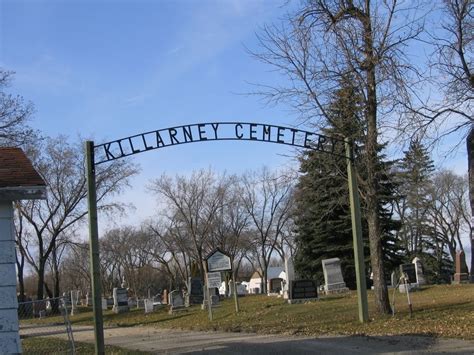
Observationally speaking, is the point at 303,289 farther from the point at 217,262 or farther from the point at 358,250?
the point at 358,250

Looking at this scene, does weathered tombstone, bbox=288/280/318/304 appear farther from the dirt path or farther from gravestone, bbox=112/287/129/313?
gravestone, bbox=112/287/129/313

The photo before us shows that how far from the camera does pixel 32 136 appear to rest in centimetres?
2631

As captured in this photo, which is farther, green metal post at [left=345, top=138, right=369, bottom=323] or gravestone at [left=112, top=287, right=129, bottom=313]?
gravestone at [left=112, top=287, right=129, bottom=313]

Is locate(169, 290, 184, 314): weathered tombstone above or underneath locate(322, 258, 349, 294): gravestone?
underneath

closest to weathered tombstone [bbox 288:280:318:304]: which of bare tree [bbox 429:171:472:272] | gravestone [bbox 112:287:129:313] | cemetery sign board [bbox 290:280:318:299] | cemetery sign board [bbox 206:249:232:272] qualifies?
cemetery sign board [bbox 290:280:318:299]

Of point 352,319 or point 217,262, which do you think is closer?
point 352,319

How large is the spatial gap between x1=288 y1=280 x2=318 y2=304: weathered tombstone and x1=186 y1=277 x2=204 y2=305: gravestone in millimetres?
11232

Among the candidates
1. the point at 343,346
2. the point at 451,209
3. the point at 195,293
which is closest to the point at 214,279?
the point at 343,346

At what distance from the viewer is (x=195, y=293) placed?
3556cm

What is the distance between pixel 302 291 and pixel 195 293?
13.4m

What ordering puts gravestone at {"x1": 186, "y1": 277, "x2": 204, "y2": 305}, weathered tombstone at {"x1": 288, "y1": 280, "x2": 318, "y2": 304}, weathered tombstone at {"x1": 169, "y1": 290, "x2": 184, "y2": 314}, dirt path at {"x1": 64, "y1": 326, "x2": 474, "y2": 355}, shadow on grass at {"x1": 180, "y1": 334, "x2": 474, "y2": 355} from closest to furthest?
Answer: shadow on grass at {"x1": 180, "y1": 334, "x2": 474, "y2": 355} < dirt path at {"x1": 64, "y1": 326, "x2": 474, "y2": 355} < weathered tombstone at {"x1": 288, "y1": 280, "x2": 318, "y2": 304} < weathered tombstone at {"x1": 169, "y1": 290, "x2": 184, "y2": 314} < gravestone at {"x1": 186, "y1": 277, "x2": 204, "y2": 305}

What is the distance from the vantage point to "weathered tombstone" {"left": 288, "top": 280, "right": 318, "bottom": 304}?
23.2 m

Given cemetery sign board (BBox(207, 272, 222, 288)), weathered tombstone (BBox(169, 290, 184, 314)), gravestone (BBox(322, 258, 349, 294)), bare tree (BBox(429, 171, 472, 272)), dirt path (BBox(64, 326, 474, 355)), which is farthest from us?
bare tree (BBox(429, 171, 472, 272))

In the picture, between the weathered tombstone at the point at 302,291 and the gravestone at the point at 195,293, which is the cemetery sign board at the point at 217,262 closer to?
the weathered tombstone at the point at 302,291
